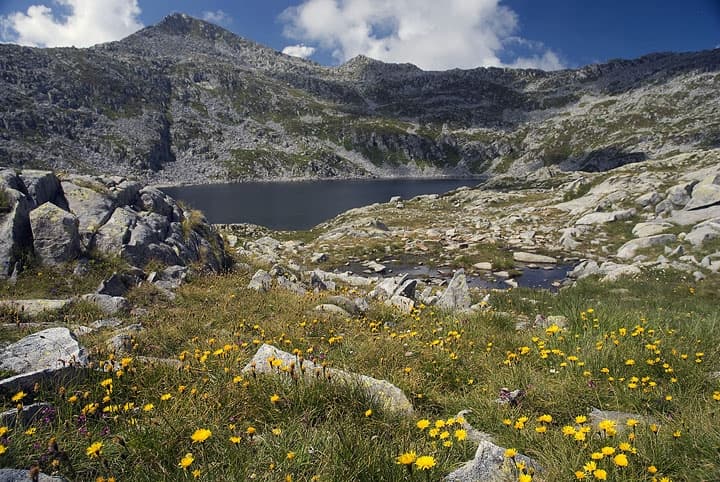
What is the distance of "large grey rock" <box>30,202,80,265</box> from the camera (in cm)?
1075

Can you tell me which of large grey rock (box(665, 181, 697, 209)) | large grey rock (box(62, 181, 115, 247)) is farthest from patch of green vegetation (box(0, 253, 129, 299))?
large grey rock (box(665, 181, 697, 209))

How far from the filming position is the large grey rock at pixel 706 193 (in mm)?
26562

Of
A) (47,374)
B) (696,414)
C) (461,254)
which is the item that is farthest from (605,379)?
(461,254)

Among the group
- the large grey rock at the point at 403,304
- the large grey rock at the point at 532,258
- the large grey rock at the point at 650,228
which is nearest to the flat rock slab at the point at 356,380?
the large grey rock at the point at 403,304

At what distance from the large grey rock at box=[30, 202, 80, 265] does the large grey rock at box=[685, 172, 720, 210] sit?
36.3 metres

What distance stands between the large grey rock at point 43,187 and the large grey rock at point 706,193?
37.3 metres

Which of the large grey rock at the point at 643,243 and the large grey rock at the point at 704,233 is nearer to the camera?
the large grey rock at the point at 704,233

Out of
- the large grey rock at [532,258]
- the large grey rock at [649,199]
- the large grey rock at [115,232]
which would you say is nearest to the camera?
the large grey rock at [115,232]

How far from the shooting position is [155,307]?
9.15 m

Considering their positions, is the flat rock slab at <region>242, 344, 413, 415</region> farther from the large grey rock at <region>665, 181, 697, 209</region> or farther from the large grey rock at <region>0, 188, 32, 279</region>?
the large grey rock at <region>665, 181, 697, 209</region>

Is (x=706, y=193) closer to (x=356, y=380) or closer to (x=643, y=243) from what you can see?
(x=643, y=243)

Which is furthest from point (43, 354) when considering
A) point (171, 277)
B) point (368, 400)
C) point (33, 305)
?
point (171, 277)

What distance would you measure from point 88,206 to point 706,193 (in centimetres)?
3727

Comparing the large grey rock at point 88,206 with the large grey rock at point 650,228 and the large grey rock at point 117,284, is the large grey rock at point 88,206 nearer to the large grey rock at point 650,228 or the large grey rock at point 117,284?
the large grey rock at point 117,284
